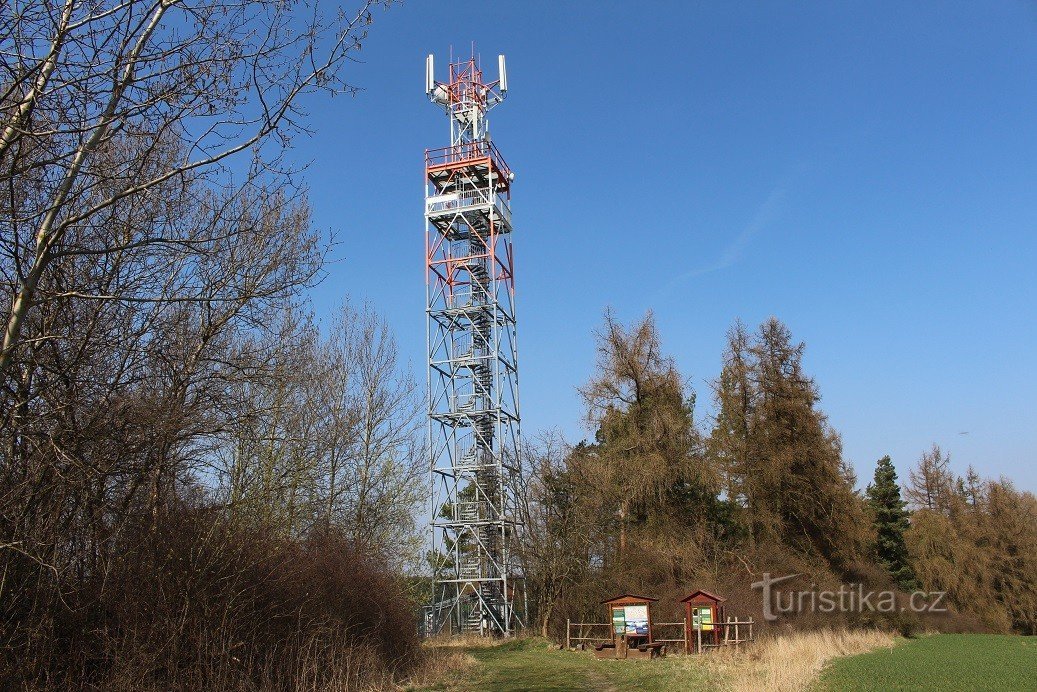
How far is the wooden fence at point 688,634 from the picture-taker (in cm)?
2309

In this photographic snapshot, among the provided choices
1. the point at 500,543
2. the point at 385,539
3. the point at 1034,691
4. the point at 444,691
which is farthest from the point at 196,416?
the point at 500,543

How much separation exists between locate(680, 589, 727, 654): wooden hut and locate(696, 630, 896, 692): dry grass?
27.9 inches

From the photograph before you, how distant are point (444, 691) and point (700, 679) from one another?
17.9 feet

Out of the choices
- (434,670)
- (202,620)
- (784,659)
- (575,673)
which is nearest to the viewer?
(202,620)

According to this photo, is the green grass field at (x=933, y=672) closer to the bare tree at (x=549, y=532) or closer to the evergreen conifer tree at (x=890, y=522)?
the bare tree at (x=549, y=532)

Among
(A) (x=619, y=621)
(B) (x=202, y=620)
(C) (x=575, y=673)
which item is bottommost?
(C) (x=575, y=673)

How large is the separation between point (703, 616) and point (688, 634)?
0.67m

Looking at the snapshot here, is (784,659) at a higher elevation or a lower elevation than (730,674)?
lower

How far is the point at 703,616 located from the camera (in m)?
23.1

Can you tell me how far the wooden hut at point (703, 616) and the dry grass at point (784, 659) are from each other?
71cm

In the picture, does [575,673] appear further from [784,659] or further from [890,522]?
[890,522]

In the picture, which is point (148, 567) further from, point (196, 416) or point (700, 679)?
point (700, 679)

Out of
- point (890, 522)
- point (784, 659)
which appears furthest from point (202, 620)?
Result: point (890, 522)

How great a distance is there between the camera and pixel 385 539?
22125mm
